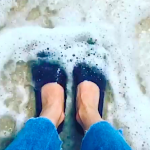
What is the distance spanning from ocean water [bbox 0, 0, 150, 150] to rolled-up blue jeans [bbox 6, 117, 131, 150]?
244 millimetres

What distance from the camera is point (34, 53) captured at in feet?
4.29

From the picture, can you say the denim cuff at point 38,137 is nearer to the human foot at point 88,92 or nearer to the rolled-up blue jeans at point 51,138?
the rolled-up blue jeans at point 51,138

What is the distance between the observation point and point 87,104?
1.22 meters

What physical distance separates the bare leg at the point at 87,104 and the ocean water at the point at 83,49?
0.07m

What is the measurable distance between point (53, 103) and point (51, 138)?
0.69 ft

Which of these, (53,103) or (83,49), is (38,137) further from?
(83,49)

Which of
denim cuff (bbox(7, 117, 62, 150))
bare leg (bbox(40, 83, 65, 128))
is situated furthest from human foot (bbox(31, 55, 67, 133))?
denim cuff (bbox(7, 117, 62, 150))

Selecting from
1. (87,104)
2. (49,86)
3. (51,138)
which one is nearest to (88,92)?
(87,104)

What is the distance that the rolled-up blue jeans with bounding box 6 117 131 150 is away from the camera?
3.15 feet

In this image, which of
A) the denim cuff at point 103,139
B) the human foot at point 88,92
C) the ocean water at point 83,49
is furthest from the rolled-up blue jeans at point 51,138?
the ocean water at point 83,49

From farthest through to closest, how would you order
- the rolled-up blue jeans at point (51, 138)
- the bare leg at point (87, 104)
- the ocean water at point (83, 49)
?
the ocean water at point (83, 49) → the bare leg at point (87, 104) → the rolled-up blue jeans at point (51, 138)

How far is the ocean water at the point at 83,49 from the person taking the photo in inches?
51.1

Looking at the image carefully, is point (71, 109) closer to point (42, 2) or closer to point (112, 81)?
point (112, 81)

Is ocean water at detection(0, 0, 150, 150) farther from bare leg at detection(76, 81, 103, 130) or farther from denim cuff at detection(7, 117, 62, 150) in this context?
denim cuff at detection(7, 117, 62, 150)
